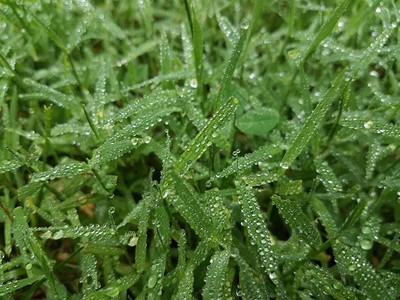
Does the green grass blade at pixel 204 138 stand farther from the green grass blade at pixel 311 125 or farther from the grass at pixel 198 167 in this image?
the green grass blade at pixel 311 125

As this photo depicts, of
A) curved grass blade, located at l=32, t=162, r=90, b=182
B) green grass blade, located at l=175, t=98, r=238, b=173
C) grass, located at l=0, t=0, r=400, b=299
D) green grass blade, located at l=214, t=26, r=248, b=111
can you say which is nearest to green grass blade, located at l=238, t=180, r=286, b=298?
grass, located at l=0, t=0, r=400, b=299

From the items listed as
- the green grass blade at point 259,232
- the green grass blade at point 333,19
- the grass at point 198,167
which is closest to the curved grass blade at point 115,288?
the grass at point 198,167

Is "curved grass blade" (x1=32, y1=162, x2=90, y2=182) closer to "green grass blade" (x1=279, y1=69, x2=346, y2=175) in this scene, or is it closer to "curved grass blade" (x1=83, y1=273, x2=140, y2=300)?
"curved grass blade" (x1=83, y1=273, x2=140, y2=300)

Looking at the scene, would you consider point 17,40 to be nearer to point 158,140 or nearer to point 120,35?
point 120,35

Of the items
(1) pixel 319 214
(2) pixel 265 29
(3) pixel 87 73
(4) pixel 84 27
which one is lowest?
(1) pixel 319 214

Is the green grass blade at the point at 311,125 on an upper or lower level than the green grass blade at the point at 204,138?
lower

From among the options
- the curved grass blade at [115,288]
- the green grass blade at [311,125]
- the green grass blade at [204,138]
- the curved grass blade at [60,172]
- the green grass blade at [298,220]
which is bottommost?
the green grass blade at [298,220]

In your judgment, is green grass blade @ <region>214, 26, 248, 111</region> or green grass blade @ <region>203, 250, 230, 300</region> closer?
green grass blade @ <region>203, 250, 230, 300</region>

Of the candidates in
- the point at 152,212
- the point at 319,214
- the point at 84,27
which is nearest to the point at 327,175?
the point at 319,214

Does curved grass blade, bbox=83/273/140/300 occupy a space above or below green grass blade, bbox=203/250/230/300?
above
